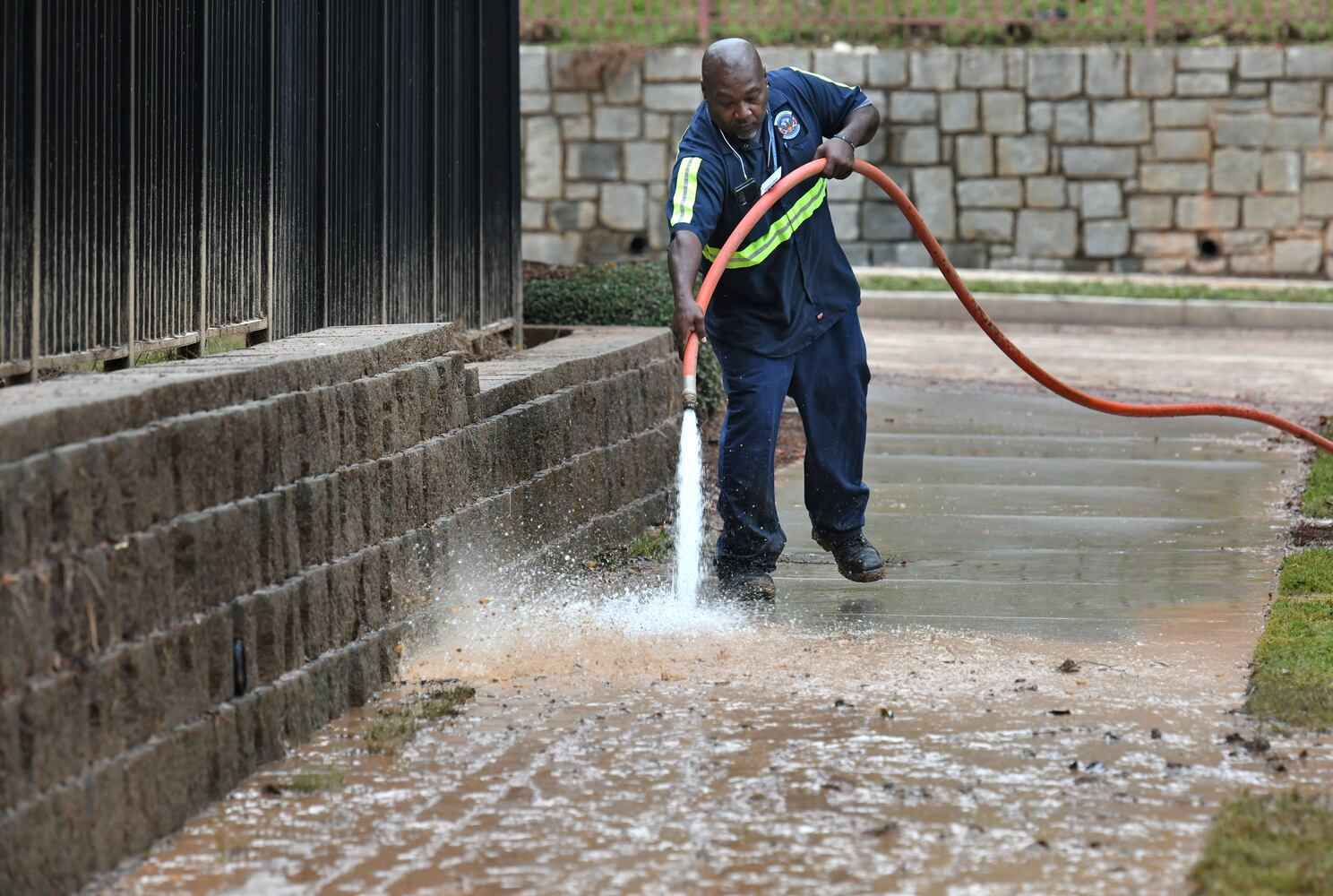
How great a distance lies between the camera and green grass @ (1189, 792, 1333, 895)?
3795mm

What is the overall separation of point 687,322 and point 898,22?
14973mm

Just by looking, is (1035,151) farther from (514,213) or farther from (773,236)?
(773,236)

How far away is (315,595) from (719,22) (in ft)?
54.7

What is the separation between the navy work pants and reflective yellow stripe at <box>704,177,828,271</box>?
0.31 m

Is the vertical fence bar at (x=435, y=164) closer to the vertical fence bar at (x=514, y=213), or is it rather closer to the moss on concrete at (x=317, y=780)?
the vertical fence bar at (x=514, y=213)

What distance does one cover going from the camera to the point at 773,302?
6.62 metres

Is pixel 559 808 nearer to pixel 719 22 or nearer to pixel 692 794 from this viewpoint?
pixel 692 794

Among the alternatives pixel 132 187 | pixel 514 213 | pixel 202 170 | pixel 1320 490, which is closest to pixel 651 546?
pixel 514 213

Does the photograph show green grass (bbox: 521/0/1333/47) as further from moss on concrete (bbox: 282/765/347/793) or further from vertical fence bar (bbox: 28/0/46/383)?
moss on concrete (bbox: 282/765/347/793)

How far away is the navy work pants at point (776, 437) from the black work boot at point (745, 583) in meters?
0.02

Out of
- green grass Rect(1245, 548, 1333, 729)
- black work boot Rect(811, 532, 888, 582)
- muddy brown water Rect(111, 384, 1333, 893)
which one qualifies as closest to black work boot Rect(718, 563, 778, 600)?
muddy brown water Rect(111, 384, 1333, 893)

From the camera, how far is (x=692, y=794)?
4445 millimetres

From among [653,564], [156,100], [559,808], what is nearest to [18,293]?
[156,100]

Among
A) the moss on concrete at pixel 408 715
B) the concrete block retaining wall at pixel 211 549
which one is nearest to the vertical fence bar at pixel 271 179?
the concrete block retaining wall at pixel 211 549
